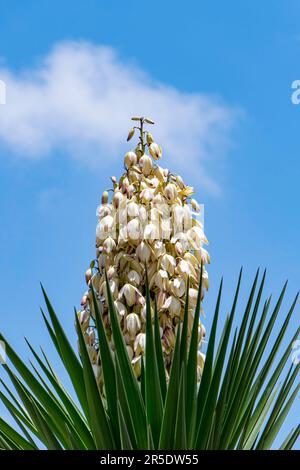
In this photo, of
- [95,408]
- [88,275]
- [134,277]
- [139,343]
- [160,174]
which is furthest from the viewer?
[160,174]

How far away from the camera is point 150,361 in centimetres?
228

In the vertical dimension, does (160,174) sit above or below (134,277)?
above

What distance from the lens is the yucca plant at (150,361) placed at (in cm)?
223

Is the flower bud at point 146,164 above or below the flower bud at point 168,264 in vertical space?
above

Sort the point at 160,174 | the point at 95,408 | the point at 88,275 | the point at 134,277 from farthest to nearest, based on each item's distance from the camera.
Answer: the point at 160,174 → the point at 88,275 → the point at 134,277 → the point at 95,408

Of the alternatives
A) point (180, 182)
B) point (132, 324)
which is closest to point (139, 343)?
point (132, 324)

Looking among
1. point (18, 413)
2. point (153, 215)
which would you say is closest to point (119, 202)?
point (153, 215)

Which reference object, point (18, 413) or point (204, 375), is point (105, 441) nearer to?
point (204, 375)

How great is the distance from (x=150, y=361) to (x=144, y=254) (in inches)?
36.0

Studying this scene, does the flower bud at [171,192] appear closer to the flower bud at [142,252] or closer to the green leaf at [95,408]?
the flower bud at [142,252]

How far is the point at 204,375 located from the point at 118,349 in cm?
28

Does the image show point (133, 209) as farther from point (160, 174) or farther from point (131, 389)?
point (131, 389)

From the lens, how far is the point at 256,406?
2.69 metres

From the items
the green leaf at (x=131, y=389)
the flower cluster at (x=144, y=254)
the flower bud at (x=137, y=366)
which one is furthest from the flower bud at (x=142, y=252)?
the green leaf at (x=131, y=389)
